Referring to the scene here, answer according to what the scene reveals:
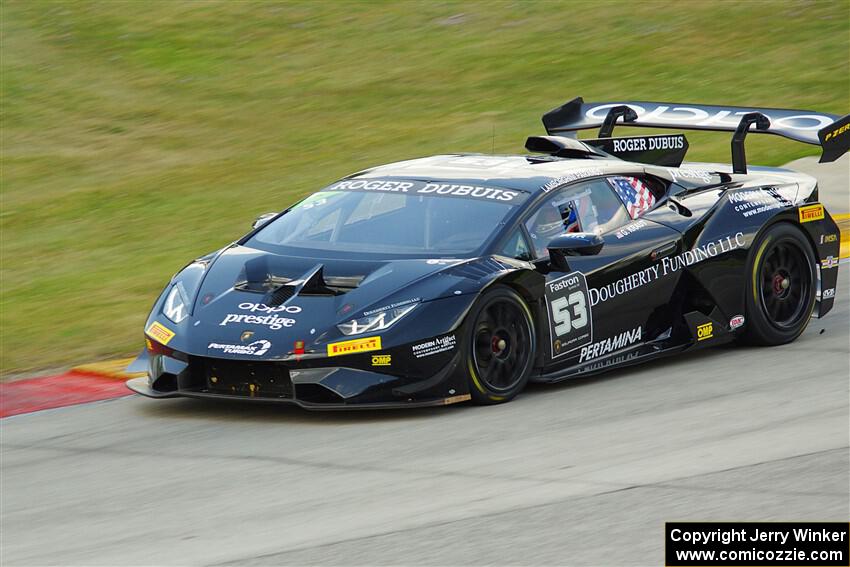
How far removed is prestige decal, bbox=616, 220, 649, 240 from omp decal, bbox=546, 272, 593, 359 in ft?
1.66

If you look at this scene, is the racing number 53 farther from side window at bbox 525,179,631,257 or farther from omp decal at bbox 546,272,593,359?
side window at bbox 525,179,631,257

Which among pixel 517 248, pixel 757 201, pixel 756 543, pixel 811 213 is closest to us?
pixel 756 543

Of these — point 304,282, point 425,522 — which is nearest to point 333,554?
point 425,522

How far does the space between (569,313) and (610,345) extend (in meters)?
0.41

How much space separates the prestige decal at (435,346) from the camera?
714 cm

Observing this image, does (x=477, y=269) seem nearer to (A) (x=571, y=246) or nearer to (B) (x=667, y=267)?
(A) (x=571, y=246)

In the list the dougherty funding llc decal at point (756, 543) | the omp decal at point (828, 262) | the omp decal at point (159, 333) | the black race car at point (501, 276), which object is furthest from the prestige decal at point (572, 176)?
the dougherty funding llc decal at point (756, 543)

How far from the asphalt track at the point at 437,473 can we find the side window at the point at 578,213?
2.84 feet

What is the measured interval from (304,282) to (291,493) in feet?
5.70

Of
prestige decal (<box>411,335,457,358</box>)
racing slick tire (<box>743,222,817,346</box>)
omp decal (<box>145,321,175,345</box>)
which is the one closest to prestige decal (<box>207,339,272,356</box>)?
omp decal (<box>145,321,175,345</box>)

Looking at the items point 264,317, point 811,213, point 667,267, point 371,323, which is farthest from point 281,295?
point 811,213

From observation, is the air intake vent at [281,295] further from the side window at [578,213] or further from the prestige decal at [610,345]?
the prestige decal at [610,345]

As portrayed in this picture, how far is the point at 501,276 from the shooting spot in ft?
24.5

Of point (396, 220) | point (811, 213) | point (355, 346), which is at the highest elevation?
point (396, 220)
